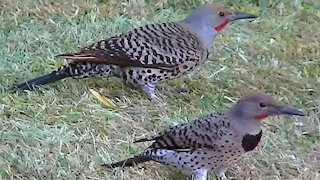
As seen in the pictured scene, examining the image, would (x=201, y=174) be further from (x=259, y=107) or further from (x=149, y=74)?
(x=149, y=74)

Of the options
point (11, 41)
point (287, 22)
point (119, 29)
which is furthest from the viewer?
point (287, 22)

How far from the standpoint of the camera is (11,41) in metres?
6.36

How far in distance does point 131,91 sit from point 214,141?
59.1 inches

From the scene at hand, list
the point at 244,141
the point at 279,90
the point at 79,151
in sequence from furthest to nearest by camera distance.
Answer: the point at 279,90 < the point at 79,151 < the point at 244,141

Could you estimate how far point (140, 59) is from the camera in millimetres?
5441

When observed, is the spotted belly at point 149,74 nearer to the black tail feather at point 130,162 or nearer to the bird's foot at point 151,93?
the bird's foot at point 151,93

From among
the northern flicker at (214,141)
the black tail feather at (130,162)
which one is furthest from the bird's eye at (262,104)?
the black tail feather at (130,162)

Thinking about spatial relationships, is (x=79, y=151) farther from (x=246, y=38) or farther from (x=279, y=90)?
(x=246, y=38)

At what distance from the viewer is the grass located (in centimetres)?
455

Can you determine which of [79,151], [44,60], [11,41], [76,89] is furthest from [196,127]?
[11,41]

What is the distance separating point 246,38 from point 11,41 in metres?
1.90

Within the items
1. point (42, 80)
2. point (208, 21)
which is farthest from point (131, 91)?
point (208, 21)

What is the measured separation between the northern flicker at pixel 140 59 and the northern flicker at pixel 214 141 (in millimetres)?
1148

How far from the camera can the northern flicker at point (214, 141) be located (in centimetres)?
423
